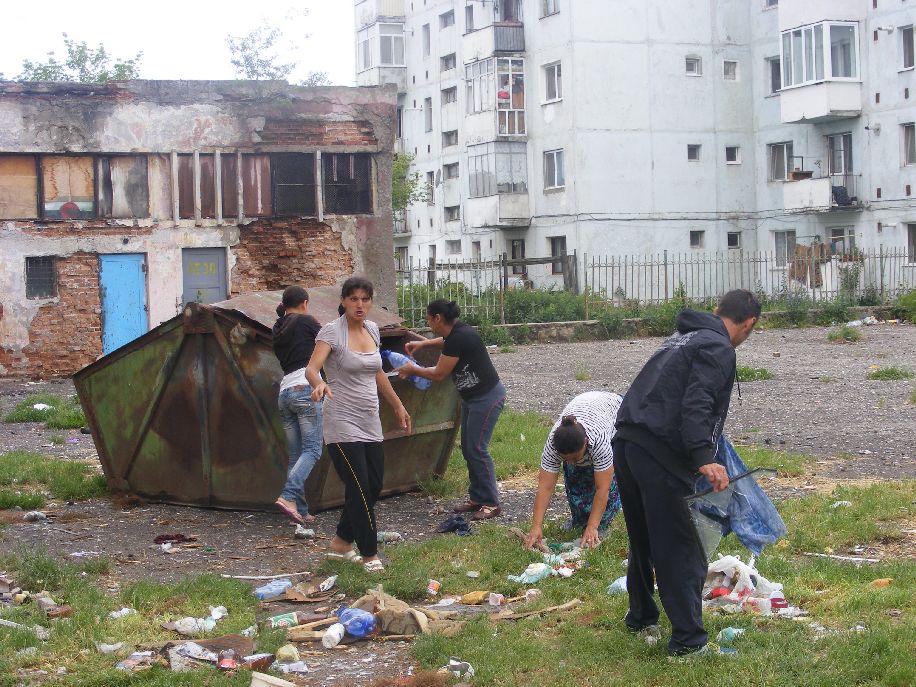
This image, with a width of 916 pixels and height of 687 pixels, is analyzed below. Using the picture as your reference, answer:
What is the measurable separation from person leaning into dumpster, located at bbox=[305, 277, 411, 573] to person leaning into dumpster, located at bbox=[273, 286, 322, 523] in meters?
1.03

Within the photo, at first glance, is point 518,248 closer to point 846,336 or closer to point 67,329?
point 846,336

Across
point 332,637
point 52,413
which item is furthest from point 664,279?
point 332,637

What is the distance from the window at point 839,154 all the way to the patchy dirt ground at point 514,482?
51.0 feet

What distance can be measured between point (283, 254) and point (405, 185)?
75.1 ft

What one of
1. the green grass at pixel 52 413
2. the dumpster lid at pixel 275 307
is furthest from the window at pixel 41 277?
the dumpster lid at pixel 275 307

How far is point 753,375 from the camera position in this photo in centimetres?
1656

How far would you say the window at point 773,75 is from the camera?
124 ft

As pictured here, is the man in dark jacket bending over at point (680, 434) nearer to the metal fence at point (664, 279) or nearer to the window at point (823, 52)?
the metal fence at point (664, 279)

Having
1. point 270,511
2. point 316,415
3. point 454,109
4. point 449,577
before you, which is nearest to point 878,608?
point 449,577

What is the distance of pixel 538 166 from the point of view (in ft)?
127

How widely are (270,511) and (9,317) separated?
46.6 ft

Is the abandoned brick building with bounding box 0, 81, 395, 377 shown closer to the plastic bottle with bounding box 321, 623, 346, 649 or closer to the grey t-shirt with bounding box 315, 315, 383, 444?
the grey t-shirt with bounding box 315, 315, 383, 444

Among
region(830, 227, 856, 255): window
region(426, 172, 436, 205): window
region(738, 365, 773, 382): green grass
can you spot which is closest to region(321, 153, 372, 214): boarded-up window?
region(738, 365, 773, 382): green grass

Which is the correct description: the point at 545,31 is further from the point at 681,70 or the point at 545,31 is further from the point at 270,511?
the point at 270,511
